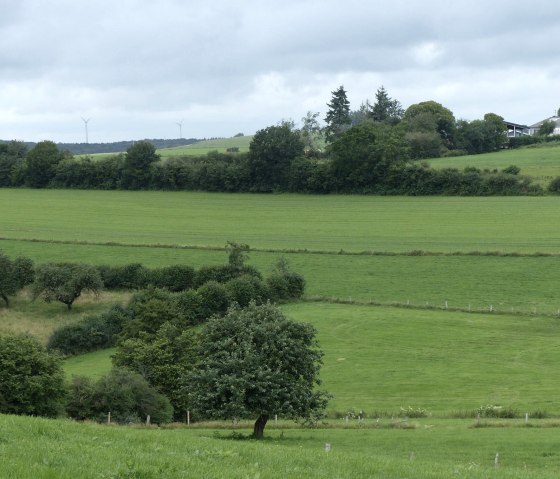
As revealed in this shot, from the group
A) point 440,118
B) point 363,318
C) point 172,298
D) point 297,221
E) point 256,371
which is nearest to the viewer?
point 256,371

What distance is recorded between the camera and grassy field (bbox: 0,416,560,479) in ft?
47.5

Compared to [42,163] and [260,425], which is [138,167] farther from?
[260,425]

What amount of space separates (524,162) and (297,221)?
50.5 meters

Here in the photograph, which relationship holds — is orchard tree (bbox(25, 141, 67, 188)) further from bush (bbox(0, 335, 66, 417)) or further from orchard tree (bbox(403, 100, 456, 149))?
bush (bbox(0, 335, 66, 417))

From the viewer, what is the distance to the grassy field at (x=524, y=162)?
13250 centimetres

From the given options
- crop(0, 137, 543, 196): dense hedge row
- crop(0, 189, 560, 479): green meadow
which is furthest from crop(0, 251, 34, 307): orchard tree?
crop(0, 137, 543, 196): dense hedge row

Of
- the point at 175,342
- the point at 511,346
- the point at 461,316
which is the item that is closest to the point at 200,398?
the point at 175,342

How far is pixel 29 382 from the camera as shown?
123 ft

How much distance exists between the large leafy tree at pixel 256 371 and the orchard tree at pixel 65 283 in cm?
3988

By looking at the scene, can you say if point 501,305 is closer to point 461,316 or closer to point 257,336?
point 461,316

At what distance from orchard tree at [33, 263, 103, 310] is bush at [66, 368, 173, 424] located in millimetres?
33330

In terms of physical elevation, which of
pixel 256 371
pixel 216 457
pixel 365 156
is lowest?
pixel 256 371

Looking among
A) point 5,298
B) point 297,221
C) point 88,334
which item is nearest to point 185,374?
point 88,334

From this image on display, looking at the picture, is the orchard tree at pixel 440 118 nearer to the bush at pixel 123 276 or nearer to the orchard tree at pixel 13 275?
the bush at pixel 123 276
